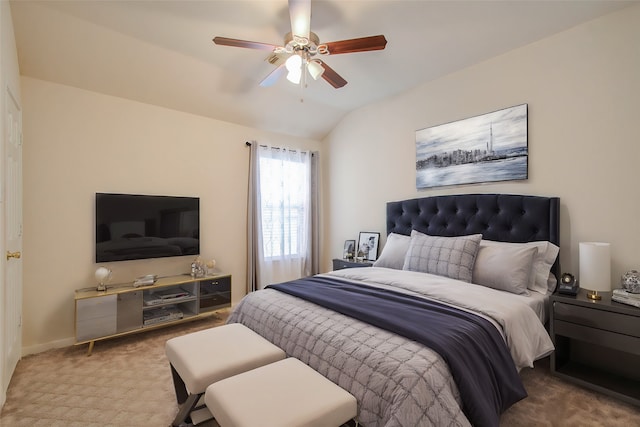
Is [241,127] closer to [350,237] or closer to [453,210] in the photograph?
[350,237]

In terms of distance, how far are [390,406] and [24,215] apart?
11.1ft

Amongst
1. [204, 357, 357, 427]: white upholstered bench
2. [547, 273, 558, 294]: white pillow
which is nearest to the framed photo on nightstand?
[547, 273, 558, 294]: white pillow

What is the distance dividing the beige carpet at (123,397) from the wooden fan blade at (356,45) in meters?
2.50

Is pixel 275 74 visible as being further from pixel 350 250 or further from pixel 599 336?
pixel 599 336

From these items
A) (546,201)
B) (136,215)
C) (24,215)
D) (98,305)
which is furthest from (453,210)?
(24,215)

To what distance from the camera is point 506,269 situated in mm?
2371

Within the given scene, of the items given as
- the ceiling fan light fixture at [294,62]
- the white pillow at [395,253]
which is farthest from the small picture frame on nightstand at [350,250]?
the ceiling fan light fixture at [294,62]

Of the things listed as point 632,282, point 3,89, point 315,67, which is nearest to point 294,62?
point 315,67

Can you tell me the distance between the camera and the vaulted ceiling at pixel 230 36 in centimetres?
237

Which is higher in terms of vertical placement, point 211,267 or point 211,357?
point 211,267

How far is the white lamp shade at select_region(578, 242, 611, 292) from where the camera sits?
210 centimetres

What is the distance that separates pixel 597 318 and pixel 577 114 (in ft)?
5.26

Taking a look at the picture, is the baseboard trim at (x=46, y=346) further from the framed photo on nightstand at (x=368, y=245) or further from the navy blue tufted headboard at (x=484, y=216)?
the navy blue tufted headboard at (x=484, y=216)

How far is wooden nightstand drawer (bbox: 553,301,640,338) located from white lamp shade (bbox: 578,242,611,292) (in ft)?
0.63
